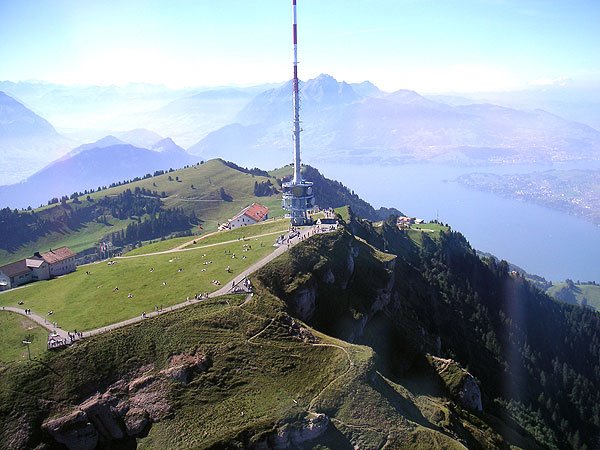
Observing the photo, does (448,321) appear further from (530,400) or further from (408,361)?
(408,361)

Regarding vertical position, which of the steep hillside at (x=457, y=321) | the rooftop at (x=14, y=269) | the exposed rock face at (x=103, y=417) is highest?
the rooftop at (x=14, y=269)

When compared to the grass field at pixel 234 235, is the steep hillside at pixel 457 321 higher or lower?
lower

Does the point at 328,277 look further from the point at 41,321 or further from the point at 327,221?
the point at 41,321

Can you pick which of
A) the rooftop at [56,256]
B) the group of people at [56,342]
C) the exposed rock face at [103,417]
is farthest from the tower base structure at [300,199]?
the exposed rock face at [103,417]

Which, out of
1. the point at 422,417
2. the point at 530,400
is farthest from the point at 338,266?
the point at 530,400

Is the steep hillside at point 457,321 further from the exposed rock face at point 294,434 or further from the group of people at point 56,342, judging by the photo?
the group of people at point 56,342

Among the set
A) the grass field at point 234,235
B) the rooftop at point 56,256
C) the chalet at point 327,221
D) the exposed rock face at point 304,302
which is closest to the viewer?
the exposed rock face at point 304,302

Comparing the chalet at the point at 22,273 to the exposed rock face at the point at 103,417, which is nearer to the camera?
the exposed rock face at the point at 103,417
